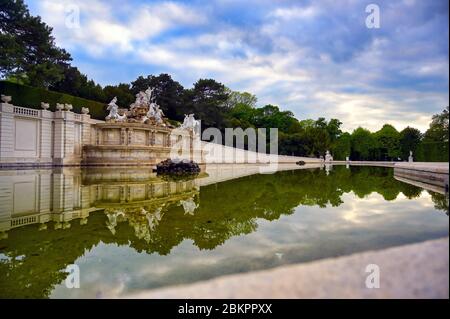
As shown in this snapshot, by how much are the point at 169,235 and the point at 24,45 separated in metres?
26.9

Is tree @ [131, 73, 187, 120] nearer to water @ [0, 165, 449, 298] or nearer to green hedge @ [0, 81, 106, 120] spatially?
green hedge @ [0, 81, 106, 120]

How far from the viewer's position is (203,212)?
724 cm

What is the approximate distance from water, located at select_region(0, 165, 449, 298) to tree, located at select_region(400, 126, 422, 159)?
5291 cm

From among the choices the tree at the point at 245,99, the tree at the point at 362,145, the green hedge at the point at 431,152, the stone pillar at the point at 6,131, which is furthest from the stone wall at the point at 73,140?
the tree at the point at 245,99

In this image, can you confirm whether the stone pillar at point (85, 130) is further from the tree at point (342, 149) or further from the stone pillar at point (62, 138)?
the tree at point (342, 149)

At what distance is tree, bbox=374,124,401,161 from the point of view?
59.8 metres

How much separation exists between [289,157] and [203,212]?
46.5m

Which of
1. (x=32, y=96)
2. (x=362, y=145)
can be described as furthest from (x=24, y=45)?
(x=362, y=145)

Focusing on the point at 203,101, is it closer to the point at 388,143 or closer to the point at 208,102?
the point at 208,102

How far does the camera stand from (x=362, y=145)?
63906 mm

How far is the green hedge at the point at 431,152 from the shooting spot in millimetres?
42531

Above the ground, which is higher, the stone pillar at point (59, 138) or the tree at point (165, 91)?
the tree at point (165, 91)

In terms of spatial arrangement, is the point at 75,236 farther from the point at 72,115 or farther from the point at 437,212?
the point at 72,115

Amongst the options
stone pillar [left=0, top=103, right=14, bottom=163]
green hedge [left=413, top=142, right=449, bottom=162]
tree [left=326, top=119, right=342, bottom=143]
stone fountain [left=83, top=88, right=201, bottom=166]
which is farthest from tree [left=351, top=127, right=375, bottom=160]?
stone pillar [left=0, top=103, right=14, bottom=163]
